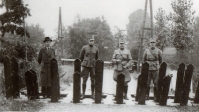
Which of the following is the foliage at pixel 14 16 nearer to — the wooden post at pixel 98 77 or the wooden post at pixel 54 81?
the wooden post at pixel 54 81

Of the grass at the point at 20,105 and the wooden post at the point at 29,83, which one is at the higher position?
the wooden post at the point at 29,83

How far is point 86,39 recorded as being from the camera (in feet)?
94.1

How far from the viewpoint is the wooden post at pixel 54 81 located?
19.0ft

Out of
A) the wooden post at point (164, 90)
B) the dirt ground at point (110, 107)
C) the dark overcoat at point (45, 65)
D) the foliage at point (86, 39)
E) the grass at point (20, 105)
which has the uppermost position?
the foliage at point (86, 39)

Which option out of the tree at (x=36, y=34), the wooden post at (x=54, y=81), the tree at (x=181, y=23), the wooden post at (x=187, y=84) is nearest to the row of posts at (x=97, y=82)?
the wooden post at (x=54, y=81)

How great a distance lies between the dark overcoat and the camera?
6465 millimetres

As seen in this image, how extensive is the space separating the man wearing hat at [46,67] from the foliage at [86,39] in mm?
21645

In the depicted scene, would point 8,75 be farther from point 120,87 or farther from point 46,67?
point 120,87

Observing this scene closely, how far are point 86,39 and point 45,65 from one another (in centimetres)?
2220

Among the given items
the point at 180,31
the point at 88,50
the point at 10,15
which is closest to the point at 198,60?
the point at 180,31

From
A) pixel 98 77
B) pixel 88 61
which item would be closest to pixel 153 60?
pixel 88 61

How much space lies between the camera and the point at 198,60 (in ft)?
48.4

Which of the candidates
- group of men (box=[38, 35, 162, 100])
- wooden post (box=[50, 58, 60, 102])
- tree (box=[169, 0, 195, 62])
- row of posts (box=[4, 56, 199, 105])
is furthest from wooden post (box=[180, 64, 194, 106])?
tree (box=[169, 0, 195, 62])

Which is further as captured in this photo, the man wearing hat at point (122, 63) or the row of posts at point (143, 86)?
the man wearing hat at point (122, 63)
